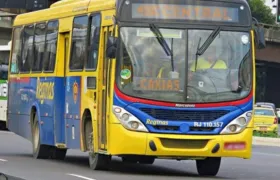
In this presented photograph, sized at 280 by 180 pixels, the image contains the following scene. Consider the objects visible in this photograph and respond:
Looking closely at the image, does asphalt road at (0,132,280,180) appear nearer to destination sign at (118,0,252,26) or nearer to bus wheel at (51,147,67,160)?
bus wheel at (51,147,67,160)

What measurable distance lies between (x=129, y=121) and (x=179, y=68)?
128cm

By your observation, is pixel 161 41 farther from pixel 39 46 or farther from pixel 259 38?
pixel 39 46

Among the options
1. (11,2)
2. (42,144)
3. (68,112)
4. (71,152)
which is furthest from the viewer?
(11,2)

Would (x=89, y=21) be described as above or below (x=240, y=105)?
above

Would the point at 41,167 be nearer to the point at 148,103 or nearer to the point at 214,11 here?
the point at 148,103

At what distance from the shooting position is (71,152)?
25.4 meters

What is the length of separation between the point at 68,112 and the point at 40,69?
241cm

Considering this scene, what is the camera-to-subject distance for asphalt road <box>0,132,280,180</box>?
631 inches

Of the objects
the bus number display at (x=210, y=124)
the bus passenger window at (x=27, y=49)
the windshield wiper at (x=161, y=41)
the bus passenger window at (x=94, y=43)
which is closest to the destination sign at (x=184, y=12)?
the windshield wiper at (x=161, y=41)

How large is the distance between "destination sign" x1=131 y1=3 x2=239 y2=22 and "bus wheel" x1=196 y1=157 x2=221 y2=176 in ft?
8.81

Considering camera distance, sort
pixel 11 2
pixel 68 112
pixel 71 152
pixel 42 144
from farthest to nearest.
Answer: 1. pixel 11 2
2. pixel 71 152
3. pixel 42 144
4. pixel 68 112

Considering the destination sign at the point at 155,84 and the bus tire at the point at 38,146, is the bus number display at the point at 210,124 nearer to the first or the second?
the destination sign at the point at 155,84

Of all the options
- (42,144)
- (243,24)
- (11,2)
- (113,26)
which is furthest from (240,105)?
(11,2)

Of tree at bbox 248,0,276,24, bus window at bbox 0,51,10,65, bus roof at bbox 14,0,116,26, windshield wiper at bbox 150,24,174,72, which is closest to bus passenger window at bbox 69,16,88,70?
bus roof at bbox 14,0,116,26
